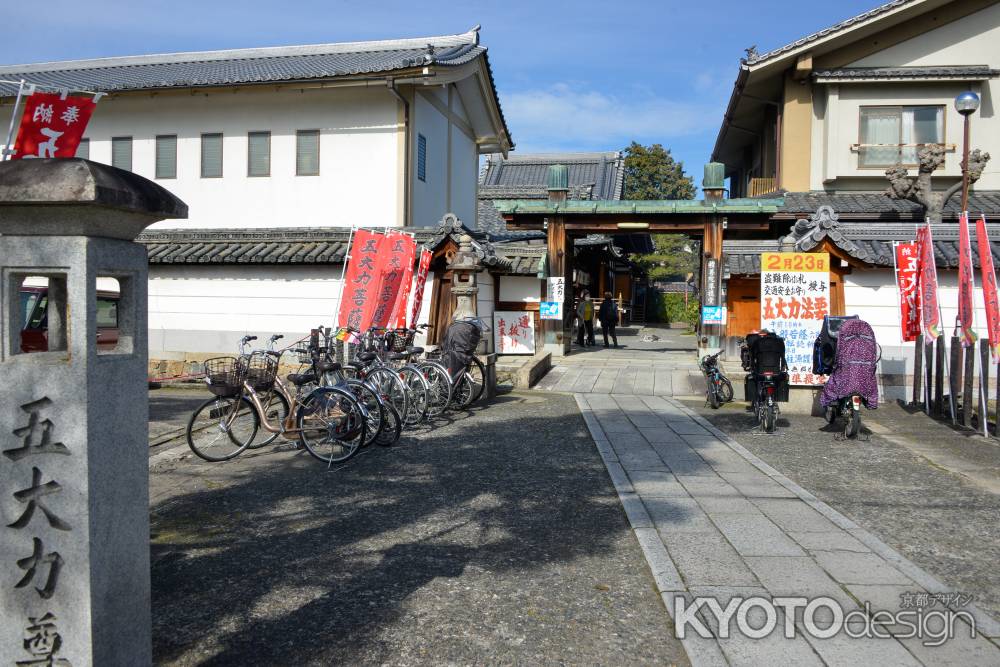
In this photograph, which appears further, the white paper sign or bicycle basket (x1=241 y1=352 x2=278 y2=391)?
the white paper sign

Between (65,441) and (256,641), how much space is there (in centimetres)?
169

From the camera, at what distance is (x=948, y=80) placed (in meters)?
20.8

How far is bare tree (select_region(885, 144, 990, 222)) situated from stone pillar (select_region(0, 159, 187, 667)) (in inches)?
814

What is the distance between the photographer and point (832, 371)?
1067cm

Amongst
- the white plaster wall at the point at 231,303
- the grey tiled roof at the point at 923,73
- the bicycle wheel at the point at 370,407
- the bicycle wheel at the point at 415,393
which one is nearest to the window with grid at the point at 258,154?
the white plaster wall at the point at 231,303

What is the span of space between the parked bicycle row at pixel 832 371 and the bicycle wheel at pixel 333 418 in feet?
19.4

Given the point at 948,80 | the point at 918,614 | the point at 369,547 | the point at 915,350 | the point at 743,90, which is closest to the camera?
the point at 918,614

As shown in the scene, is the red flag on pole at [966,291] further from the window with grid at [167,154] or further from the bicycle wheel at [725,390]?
the window with grid at [167,154]

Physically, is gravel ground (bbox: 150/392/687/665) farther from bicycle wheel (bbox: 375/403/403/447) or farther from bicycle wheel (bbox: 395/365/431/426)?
bicycle wheel (bbox: 395/365/431/426)

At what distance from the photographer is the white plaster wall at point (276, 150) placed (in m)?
18.3

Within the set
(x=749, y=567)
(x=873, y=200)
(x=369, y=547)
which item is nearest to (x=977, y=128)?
(x=873, y=200)

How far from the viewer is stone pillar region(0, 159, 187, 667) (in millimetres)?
2959

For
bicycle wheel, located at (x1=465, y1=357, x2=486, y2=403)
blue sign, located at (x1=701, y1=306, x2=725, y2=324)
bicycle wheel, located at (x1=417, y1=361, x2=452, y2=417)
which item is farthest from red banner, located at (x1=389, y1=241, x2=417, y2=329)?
blue sign, located at (x1=701, y1=306, x2=725, y2=324)

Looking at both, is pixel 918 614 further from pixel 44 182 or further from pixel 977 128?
pixel 977 128
